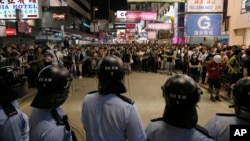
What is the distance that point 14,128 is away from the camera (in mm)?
2428

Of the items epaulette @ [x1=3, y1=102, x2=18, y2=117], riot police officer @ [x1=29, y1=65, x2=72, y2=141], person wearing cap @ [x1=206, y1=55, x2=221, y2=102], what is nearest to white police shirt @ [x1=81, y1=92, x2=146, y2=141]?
riot police officer @ [x1=29, y1=65, x2=72, y2=141]

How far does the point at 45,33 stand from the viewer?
32.9m

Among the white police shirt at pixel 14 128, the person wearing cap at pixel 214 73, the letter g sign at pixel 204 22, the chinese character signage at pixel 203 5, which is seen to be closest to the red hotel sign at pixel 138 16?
the chinese character signage at pixel 203 5

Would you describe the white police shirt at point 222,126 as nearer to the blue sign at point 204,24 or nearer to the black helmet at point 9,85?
the black helmet at point 9,85

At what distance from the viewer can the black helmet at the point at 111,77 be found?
2793 mm

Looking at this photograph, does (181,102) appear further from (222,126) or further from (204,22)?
(204,22)

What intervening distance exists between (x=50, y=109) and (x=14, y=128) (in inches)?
13.5

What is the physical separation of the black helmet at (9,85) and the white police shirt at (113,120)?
0.68 m

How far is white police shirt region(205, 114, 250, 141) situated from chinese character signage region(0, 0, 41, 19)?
12.6m

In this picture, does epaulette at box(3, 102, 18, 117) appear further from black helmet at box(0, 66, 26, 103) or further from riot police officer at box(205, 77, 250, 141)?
riot police officer at box(205, 77, 250, 141)

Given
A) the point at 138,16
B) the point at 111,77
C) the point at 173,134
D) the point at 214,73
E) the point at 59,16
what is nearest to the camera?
the point at 173,134

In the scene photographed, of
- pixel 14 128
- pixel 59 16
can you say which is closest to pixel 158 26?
pixel 59 16

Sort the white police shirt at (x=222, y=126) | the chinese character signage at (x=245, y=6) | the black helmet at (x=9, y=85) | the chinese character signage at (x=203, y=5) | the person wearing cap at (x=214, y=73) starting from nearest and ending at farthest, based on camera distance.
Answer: the white police shirt at (x=222, y=126) → the black helmet at (x=9, y=85) → the person wearing cap at (x=214, y=73) → the chinese character signage at (x=203, y=5) → the chinese character signage at (x=245, y=6)

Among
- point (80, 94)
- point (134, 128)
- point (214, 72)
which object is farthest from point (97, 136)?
point (80, 94)
